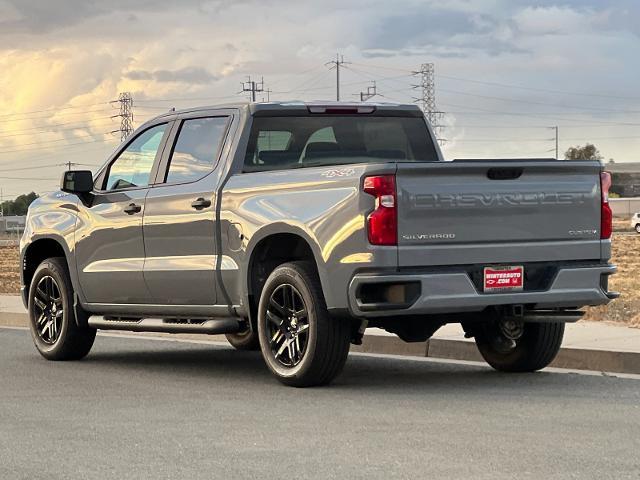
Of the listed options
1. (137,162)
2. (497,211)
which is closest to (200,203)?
(137,162)

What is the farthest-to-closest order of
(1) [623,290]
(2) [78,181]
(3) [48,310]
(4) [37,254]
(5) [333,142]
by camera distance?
(1) [623,290]
(4) [37,254]
(3) [48,310]
(2) [78,181]
(5) [333,142]

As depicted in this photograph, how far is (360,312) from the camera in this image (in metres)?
9.12

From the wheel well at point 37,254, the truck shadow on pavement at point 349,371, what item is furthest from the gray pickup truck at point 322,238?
the wheel well at point 37,254

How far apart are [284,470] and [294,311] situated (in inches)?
128

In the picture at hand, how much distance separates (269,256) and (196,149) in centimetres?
128

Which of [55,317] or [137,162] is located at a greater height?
[137,162]

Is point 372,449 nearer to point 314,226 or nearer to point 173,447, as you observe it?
point 173,447

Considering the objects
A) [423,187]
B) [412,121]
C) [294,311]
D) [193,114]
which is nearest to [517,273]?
[423,187]

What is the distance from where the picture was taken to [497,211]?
9414 millimetres

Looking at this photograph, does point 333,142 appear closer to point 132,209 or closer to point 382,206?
point 132,209

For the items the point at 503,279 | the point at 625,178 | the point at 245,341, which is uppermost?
the point at 503,279

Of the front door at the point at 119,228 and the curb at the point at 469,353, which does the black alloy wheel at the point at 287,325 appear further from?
the curb at the point at 469,353

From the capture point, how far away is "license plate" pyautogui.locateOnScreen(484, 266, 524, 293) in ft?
30.8

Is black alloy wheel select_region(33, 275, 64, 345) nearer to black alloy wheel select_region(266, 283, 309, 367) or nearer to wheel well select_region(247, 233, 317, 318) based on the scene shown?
wheel well select_region(247, 233, 317, 318)
